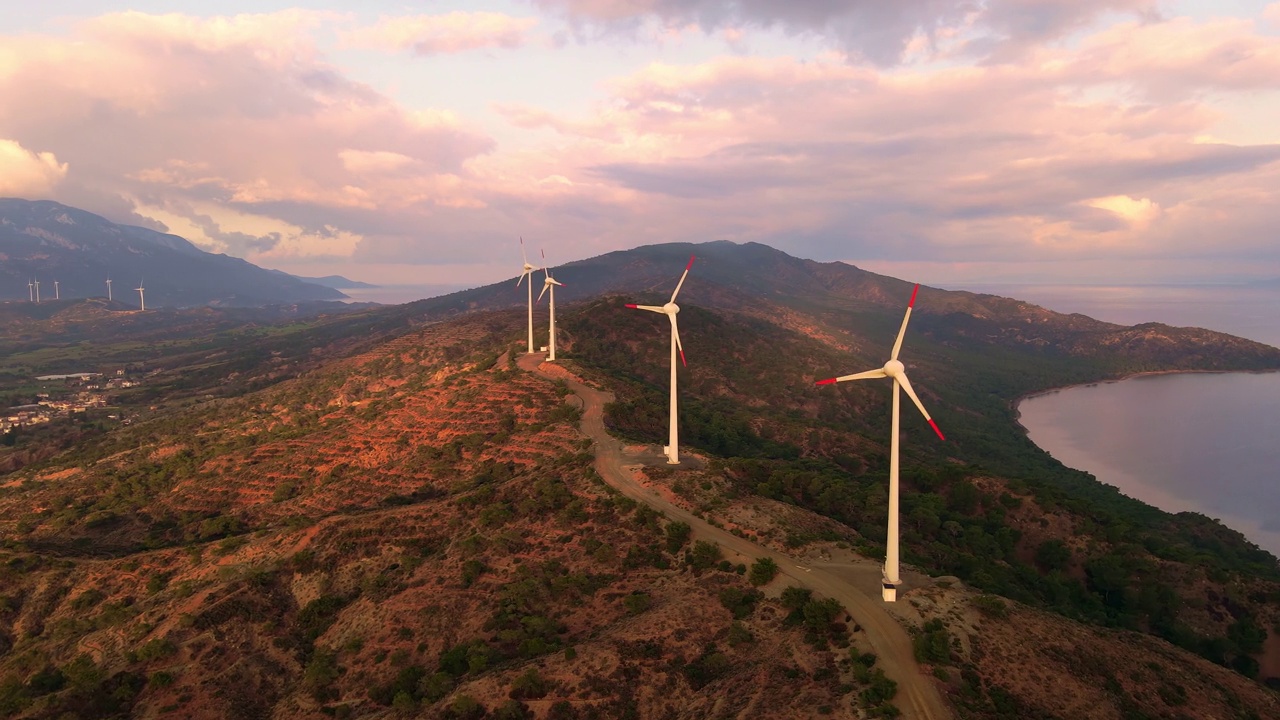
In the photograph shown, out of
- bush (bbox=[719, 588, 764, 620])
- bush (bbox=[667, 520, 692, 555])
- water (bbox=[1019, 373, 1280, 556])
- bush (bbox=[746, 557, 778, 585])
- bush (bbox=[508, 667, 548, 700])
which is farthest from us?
water (bbox=[1019, 373, 1280, 556])

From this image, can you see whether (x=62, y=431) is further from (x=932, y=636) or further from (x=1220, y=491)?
(x=1220, y=491)

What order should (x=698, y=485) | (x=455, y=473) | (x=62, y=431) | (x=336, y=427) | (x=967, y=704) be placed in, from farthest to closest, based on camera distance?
(x=62, y=431) < (x=336, y=427) < (x=455, y=473) < (x=698, y=485) < (x=967, y=704)

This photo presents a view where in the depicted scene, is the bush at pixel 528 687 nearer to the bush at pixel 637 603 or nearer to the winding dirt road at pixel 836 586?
the bush at pixel 637 603

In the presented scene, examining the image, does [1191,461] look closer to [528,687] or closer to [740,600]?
[740,600]

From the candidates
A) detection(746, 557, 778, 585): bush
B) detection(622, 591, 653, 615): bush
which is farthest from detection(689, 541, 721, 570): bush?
detection(622, 591, 653, 615): bush

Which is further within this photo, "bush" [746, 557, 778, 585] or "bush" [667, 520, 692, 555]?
"bush" [667, 520, 692, 555]

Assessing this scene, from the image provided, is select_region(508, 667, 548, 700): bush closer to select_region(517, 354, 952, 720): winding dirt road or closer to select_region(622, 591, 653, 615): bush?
select_region(622, 591, 653, 615): bush

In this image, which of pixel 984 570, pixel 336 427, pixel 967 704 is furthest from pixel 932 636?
pixel 336 427

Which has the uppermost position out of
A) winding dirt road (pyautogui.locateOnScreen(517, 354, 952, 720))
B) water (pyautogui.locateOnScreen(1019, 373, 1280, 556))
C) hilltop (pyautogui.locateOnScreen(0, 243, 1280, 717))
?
winding dirt road (pyautogui.locateOnScreen(517, 354, 952, 720))
